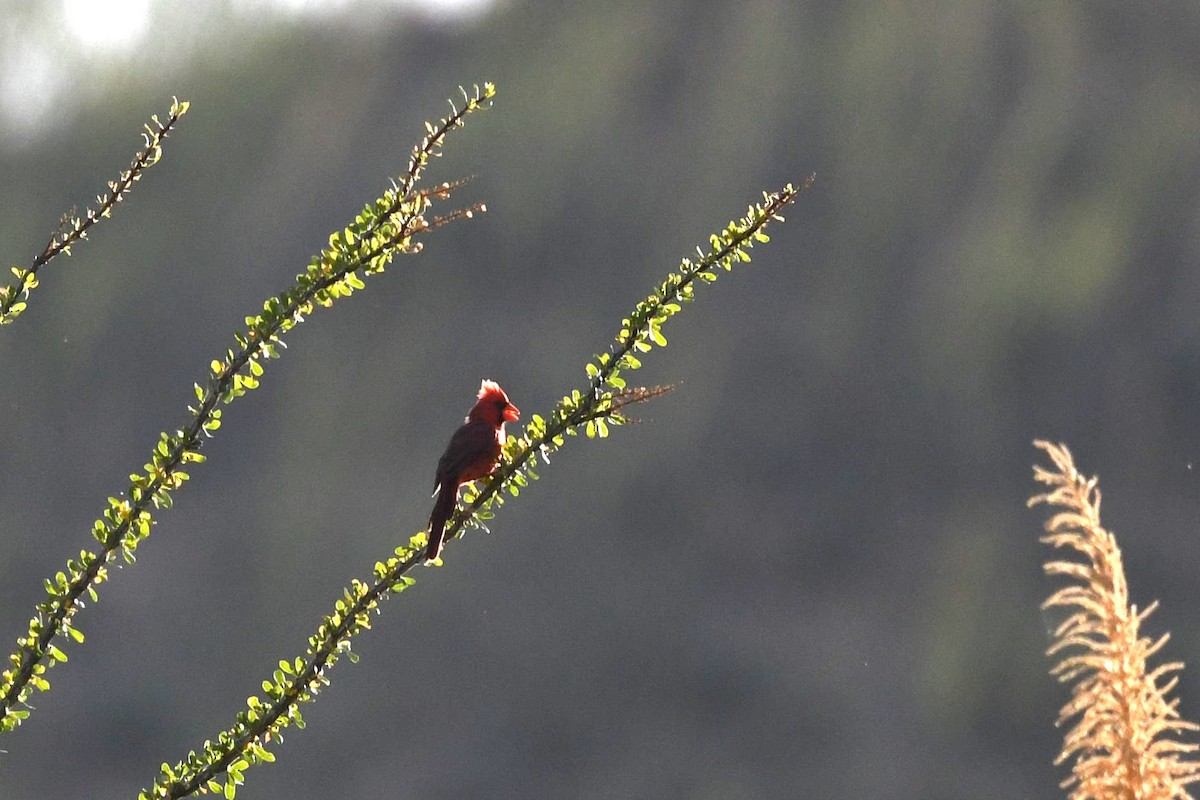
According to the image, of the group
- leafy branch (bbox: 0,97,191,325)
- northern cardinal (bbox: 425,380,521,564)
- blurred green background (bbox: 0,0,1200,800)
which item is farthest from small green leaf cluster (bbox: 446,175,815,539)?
blurred green background (bbox: 0,0,1200,800)

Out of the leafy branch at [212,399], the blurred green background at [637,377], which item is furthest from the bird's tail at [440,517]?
the blurred green background at [637,377]

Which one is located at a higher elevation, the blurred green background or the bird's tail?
the blurred green background

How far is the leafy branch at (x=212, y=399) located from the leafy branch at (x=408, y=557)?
0.38m

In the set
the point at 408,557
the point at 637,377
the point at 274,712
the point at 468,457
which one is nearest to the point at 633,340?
the point at 408,557

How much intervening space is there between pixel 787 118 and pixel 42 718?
50.8ft

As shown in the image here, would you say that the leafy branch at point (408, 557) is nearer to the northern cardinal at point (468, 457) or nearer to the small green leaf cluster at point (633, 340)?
the small green leaf cluster at point (633, 340)

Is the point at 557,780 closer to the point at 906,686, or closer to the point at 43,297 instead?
the point at 906,686

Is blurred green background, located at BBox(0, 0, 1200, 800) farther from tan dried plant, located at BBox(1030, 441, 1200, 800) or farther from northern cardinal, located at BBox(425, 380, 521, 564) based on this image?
tan dried plant, located at BBox(1030, 441, 1200, 800)

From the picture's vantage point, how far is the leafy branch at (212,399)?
3.65m

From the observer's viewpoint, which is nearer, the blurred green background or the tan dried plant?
the tan dried plant

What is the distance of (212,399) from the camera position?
372 centimetres

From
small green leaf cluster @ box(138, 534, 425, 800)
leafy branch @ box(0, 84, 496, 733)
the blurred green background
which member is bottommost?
small green leaf cluster @ box(138, 534, 425, 800)

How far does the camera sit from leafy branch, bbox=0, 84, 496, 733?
3646mm

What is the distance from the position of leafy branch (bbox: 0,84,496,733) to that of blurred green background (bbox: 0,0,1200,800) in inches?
708
